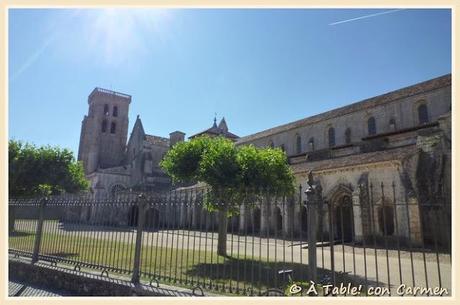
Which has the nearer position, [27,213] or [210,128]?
[27,213]

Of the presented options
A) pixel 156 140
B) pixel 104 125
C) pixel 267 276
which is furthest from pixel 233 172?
pixel 104 125

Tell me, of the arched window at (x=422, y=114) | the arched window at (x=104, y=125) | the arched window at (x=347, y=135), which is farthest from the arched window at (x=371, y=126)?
the arched window at (x=104, y=125)

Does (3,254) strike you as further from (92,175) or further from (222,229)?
(92,175)

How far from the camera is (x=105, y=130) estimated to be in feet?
186

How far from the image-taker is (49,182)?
84.9 feet

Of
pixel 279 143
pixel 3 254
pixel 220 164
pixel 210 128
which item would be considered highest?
pixel 210 128

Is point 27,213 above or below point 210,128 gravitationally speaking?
below

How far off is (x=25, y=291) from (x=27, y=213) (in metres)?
3.10

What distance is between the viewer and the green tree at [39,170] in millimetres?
24656

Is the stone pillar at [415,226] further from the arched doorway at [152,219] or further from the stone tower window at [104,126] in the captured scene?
the stone tower window at [104,126]

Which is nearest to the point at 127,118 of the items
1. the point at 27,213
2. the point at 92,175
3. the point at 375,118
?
the point at 92,175

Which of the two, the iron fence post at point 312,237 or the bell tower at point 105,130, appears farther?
the bell tower at point 105,130

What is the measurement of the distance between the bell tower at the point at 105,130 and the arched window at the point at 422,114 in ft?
146

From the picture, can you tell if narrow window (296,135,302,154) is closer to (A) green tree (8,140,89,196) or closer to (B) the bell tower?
(A) green tree (8,140,89,196)
